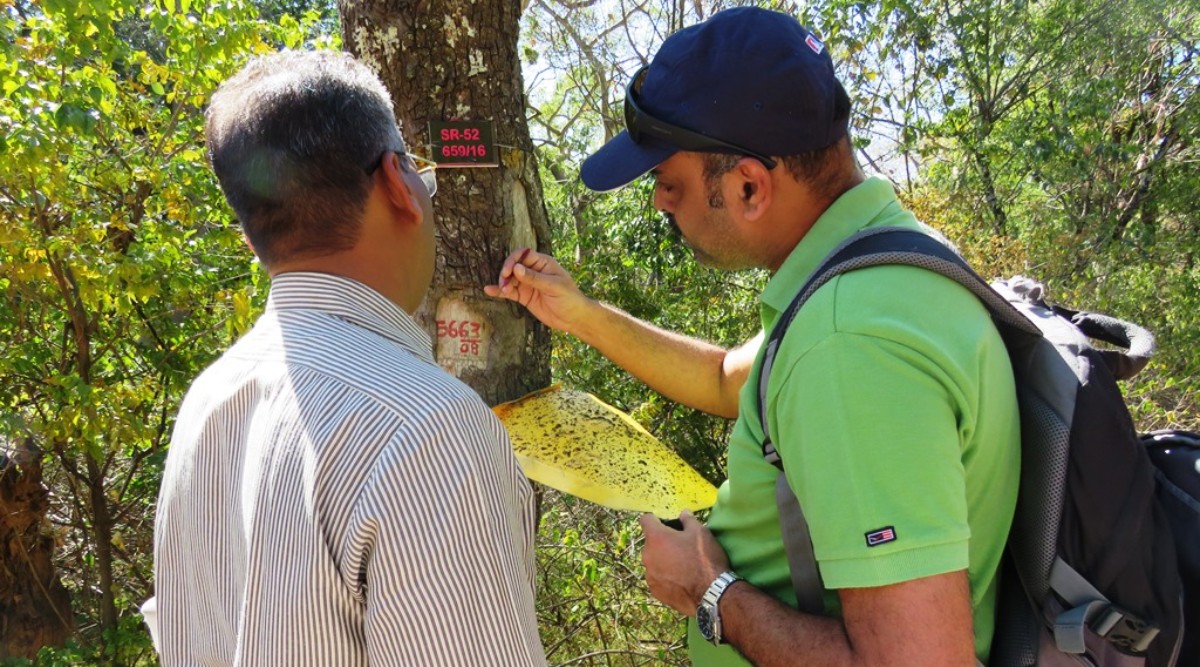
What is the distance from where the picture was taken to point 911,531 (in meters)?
1.23

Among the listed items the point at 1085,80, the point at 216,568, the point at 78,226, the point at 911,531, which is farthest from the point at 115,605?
the point at 1085,80

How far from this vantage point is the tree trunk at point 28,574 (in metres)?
4.64

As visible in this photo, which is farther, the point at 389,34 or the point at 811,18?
the point at 811,18

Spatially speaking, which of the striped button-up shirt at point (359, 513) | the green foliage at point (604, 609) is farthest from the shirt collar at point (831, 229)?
the green foliage at point (604, 609)

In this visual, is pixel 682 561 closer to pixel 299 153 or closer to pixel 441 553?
pixel 441 553

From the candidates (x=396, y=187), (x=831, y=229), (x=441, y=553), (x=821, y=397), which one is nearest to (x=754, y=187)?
(x=831, y=229)

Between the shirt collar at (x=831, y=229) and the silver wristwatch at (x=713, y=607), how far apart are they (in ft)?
1.73

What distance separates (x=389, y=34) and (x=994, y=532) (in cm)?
180

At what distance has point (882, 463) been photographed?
125 centimetres

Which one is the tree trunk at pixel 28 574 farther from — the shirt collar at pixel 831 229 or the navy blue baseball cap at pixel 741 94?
the shirt collar at pixel 831 229

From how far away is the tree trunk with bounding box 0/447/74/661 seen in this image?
15.2 feet

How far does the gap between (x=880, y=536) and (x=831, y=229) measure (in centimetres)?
64

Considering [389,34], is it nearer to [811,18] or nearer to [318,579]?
[318,579]

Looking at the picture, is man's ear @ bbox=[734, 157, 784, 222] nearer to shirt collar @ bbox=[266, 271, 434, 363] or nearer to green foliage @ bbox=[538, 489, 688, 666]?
shirt collar @ bbox=[266, 271, 434, 363]
